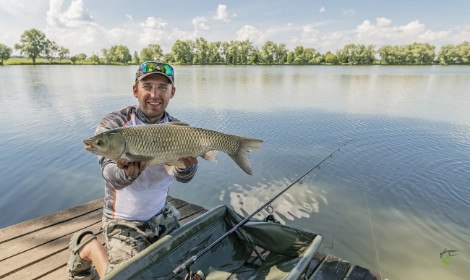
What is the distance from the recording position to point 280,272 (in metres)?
3.03

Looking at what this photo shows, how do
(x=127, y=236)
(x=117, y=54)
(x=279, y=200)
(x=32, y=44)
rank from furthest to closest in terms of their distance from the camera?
(x=117, y=54)
(x=32, y=44)
(x=279, y=200)
(x=127, y=236)

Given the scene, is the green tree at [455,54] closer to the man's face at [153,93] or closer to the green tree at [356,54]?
the green tree at [356,54]

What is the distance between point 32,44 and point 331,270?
5146 inches

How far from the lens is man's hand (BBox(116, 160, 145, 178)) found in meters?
2.37

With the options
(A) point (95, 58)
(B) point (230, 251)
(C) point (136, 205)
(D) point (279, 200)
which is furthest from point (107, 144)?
(A) point (95, 58)

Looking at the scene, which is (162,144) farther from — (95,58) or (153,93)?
(95,58)

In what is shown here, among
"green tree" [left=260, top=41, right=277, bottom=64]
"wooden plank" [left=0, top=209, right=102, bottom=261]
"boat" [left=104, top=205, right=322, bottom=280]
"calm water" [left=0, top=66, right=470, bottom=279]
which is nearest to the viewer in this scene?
"boat" [left=104, top=205, right=322, bottom=280]

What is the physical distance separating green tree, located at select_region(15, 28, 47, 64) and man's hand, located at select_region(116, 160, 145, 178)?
123 meters

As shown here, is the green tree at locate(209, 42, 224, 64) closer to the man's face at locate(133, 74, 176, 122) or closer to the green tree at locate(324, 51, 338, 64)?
the green tree at locate(324, 51, 338, 64)

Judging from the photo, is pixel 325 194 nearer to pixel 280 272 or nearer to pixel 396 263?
pixel 396 263

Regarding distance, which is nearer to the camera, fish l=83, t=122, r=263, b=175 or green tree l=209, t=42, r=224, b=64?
fish l=83, t=122, r=263, b=175

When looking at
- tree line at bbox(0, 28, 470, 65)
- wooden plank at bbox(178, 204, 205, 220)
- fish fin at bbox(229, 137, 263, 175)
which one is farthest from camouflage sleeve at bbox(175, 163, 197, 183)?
tree line at bbox(0, 28, 470, 65)

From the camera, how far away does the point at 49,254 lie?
3.72m

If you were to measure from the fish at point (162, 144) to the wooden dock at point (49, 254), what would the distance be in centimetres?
181
